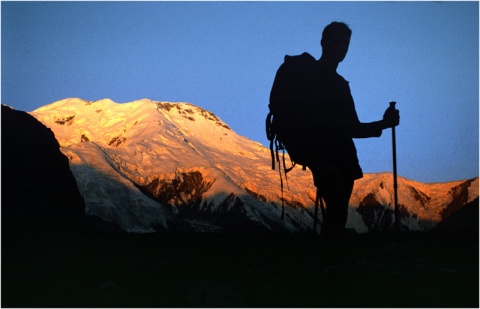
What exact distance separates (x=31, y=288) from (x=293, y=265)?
13.7 ft

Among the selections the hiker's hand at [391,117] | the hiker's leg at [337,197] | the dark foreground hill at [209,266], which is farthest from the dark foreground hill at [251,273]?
the hiker's hand at [391,117]

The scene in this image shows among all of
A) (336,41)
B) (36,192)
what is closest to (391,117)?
(336,41)

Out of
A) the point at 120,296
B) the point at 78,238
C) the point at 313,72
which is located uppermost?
the point at 313,72

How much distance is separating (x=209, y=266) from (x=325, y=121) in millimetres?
3234

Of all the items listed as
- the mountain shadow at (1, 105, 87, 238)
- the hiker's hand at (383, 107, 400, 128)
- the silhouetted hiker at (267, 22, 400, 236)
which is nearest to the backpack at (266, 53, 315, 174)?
the silhouetted hiker at (267, 22, 400, 236)

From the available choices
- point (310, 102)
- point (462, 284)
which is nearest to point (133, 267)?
point (310, 102)

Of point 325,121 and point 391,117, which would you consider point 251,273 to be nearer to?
point 325,121

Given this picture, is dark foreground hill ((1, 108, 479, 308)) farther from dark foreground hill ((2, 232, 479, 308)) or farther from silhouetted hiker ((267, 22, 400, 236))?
silhouetted hiker ((267, 22, 400, 236))

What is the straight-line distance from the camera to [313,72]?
1472 centimetres

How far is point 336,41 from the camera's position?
14.9 m

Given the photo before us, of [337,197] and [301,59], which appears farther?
[301,59]

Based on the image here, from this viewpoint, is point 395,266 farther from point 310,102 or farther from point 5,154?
point 5,154

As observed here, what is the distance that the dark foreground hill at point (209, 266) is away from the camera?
11672mm

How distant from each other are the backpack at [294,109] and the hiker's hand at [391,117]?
126 centimetres
